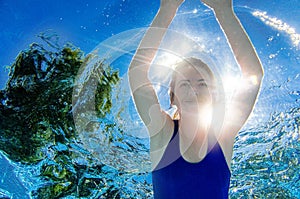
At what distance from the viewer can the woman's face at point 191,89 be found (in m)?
2.87

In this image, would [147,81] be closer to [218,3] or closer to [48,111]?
[218,3]

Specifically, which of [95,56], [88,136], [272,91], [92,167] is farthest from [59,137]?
[272,91]

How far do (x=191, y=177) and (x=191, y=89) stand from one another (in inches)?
39.4

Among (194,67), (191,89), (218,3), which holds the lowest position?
(191,89)

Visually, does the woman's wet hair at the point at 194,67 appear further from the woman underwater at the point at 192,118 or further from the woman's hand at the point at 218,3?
the woman's hand at the point at 218,3

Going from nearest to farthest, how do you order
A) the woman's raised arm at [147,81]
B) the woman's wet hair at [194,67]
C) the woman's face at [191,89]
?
1. the woman's raised arm at [147,81]
2. the woman's face at [191,89]
3. the woman's wet hair at [194,67]

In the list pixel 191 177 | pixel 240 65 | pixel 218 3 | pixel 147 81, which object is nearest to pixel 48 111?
pixel 147 81

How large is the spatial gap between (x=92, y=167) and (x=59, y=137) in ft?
7.52

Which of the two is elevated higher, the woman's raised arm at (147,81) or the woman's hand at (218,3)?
the woman's hand at (218,3)

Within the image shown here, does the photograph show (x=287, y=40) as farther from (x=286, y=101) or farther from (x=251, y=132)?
(x=251, y=132)

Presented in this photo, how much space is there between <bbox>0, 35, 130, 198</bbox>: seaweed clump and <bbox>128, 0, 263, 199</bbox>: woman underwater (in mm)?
6544

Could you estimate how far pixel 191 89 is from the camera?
9.41 feet

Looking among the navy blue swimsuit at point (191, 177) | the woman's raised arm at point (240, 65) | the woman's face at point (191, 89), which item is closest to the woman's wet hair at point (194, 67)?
the woman's face at point (191, 89)

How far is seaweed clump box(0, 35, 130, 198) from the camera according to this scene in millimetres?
9539
